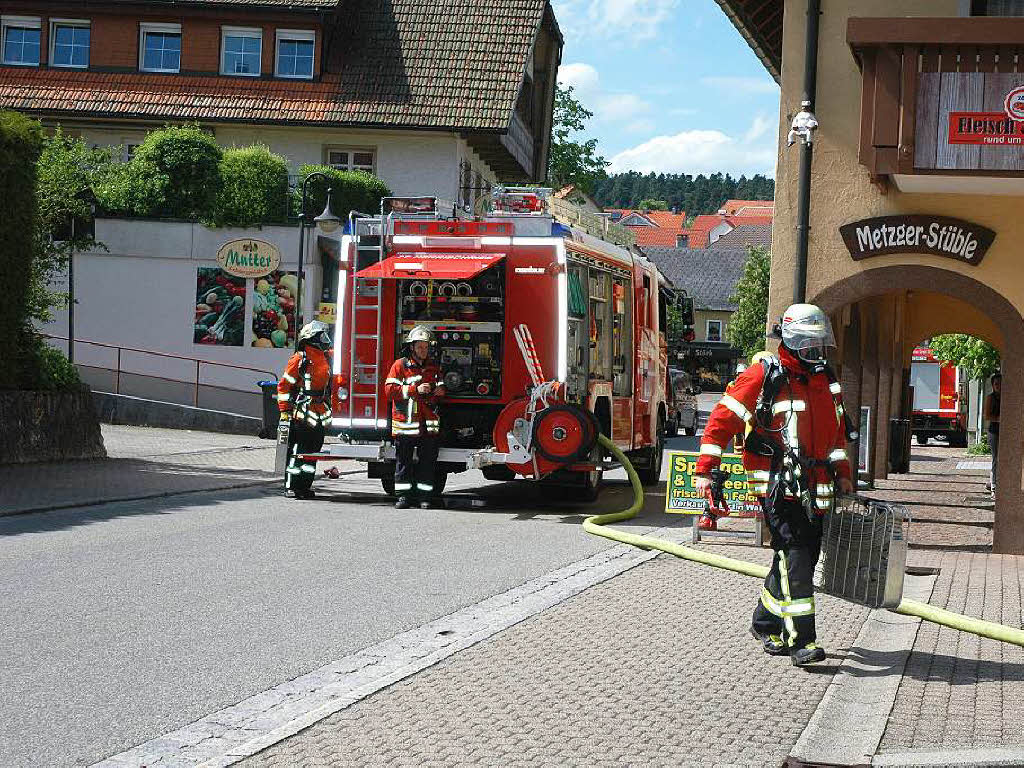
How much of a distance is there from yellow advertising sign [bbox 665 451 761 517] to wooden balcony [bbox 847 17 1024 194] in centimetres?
293

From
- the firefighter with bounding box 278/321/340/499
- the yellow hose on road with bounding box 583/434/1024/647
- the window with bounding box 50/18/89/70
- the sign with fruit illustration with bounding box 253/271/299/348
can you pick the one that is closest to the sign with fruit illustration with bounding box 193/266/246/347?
the sign with fruit illustration with bounding box 253/271/299/348

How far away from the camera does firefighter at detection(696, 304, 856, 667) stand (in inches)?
310

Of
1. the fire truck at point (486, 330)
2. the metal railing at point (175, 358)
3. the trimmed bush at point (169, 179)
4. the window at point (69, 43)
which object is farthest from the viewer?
the window at point (69, 43)

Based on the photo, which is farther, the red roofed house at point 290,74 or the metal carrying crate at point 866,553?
the red roofed house at point 290,74

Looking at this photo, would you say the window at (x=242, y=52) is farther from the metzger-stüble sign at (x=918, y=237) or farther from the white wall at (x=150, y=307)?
the metzger-stüble sign at (x=918, y=237)

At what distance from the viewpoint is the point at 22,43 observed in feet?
121

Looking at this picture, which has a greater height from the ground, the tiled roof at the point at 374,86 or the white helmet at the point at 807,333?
the tiled roof at the point at 374,86

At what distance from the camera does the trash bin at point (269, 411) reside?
24423 mm

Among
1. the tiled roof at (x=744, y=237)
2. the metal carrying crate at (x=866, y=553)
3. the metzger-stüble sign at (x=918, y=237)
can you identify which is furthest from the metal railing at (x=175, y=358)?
the tiled roof at (x=744, y=237)

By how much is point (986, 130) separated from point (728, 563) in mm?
4153

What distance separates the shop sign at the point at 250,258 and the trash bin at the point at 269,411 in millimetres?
6598

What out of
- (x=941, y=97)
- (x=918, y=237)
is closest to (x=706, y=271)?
(x=918, y=237)

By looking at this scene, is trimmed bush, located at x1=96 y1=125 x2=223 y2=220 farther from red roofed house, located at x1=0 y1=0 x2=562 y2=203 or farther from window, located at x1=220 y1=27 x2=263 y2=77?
window, located at x1=220 y1=27 x2=263 y2=77

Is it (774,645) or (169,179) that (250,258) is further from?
(774,645)
